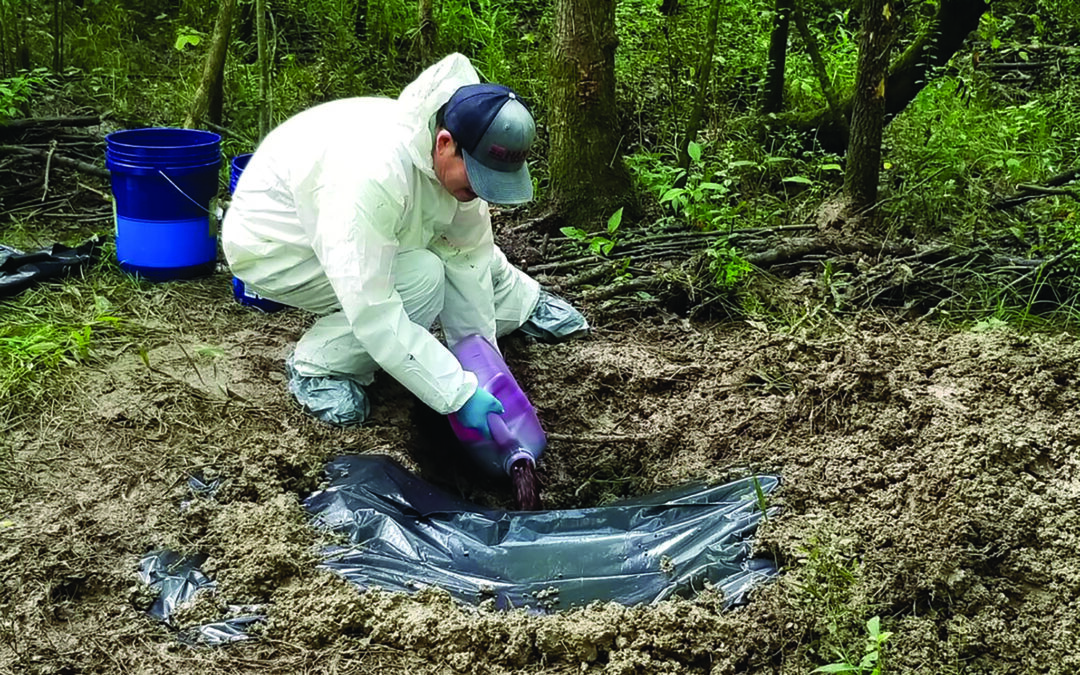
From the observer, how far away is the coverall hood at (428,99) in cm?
247

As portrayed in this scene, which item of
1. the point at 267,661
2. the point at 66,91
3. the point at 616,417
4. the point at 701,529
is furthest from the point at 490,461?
the point at 66,91

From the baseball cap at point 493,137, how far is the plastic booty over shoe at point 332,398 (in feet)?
2.21

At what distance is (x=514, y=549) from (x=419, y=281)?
32.7 inches

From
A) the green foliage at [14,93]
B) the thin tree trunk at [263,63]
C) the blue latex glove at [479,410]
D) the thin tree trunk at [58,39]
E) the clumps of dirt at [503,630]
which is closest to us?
the clumps of dirt at [503,630]

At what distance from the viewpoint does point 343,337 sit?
2781 millimetres

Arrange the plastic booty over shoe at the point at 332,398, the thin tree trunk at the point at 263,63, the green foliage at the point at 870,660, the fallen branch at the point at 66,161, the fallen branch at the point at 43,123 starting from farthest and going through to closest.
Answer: the fallen branch at the point at 43,123 → the fallen branch at the point at 66,161 → the thin tree trunk at the point at 263,63 → the plastic booty over shoe at the point at 332,398 → the green foliage at the point at 870,660

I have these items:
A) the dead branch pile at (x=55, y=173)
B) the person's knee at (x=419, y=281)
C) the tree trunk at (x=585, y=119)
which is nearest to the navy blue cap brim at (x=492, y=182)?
the person's knee at (x=419, y=281)

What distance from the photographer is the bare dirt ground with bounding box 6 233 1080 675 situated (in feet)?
6.28

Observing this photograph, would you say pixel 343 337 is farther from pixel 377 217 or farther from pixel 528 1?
pixel 528 1

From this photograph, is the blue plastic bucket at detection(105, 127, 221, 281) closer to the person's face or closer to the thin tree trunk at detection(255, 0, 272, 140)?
the thin tree trunk at detection(255, 0, 272, 140)

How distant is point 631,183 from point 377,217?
173cm

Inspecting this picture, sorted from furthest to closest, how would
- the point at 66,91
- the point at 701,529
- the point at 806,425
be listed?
1. the point at 66,91
2. the point at 806,425
3. the point at 701,529

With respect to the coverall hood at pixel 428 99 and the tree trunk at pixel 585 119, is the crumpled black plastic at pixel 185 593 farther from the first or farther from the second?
the tree trunk at pixel 585 119

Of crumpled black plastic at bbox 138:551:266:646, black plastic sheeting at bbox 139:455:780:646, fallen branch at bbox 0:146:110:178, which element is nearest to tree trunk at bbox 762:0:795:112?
black plastic sheeting at bbox 139:455:780:646
